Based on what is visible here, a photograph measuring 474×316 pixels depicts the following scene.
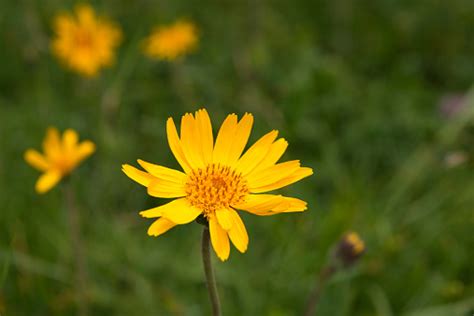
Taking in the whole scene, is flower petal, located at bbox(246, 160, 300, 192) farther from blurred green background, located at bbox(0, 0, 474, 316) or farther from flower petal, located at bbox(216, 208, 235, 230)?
blurred green background, located at bbox(0, 0, 474, 316)

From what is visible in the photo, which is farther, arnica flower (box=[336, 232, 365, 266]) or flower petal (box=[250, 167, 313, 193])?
arnica flower (box=[336, 232, 365, 266])

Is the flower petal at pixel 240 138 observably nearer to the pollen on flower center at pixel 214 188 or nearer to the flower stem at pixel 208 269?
the pollen on flower center at pixel 214 188

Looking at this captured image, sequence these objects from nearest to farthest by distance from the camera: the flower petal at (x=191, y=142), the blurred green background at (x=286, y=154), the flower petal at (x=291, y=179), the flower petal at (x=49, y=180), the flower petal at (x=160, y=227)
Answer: the flower petal at (x=160, y=227)
the flower petal at (x=291, y=179)
the flower petal at (x=191, y=142)
the flower petal at (x=49, y=180)
the blurred green background at (x=286, y=154)

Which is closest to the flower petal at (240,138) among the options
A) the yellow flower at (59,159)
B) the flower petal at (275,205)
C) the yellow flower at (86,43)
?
the flower petal at (275,205)

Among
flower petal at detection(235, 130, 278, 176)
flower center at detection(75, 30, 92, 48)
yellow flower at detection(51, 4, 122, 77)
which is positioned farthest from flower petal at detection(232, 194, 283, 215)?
flower center at detection(75, 30, 92, 48)

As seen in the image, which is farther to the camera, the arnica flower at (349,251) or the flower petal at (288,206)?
the arnica flower at (349,251)

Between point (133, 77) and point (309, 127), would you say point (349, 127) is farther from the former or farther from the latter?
point (133, 77)

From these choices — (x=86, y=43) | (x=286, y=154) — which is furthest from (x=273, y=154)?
(x=86, y=43)
